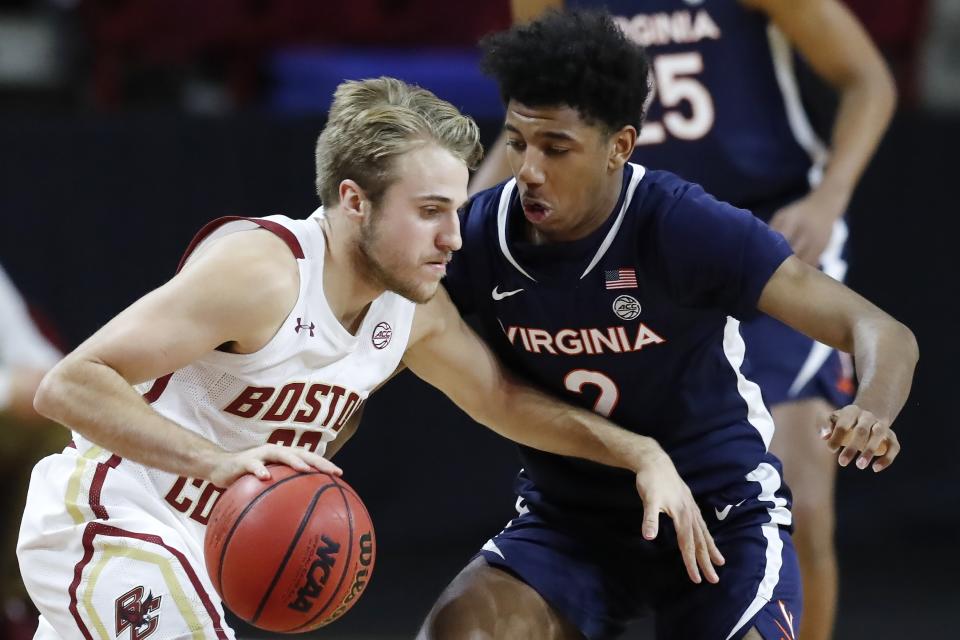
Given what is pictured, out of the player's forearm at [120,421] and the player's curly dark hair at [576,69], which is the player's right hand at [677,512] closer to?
the player's curly dark hair at [576,69]

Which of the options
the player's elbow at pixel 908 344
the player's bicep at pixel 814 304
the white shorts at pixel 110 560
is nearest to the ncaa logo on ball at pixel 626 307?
the player's bicep at pixel 814 304

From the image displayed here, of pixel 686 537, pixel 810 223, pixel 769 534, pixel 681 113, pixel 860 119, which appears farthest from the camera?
pixel 681 113

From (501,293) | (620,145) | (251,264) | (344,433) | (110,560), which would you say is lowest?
(110,560)

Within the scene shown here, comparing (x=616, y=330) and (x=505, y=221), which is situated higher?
(x=505, y=221)

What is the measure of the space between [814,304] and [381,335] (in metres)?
1.04

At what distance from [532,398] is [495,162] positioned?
1031 millimetres

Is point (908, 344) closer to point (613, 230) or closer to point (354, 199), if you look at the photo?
point (613, 230)

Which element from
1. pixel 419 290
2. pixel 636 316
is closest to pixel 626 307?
pixel 636 316

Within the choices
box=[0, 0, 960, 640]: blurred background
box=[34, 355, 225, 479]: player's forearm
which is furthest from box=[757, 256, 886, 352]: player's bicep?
box=[0, 0, 960, 640]: blurred background

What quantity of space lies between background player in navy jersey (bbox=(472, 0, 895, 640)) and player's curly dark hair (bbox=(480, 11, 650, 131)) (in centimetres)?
81

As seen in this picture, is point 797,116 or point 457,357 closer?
point 457,357

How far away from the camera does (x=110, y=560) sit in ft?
11.0

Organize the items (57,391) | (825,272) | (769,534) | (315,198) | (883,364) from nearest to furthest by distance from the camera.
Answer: (57,391) → (883,364) → (769,534) → (825,272) → (315,198)

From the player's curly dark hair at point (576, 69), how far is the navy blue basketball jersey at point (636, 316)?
0.75ft
